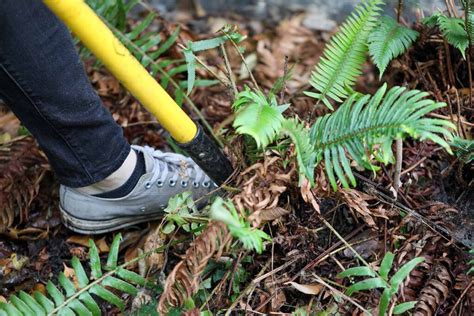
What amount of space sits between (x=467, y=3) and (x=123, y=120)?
1.78 m

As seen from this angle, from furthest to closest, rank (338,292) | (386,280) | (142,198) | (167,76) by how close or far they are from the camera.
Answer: (167,76), (142,198), (338,292), (386,280)

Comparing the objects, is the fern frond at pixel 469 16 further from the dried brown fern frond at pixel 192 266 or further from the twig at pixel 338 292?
the dried brown fern frond at pixel 192 266

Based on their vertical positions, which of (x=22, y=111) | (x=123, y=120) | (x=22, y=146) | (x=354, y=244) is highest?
(x=22, y=111)

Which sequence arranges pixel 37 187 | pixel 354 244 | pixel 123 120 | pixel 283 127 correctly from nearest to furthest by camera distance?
1. pixel 283 127
2. pixel 354 244
3. pixel 37 187
4. pixel 123 120

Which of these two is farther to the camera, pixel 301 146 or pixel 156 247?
pixel 156 247

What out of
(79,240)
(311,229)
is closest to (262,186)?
(311,229)

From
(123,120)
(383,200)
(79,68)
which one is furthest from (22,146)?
(383,200)

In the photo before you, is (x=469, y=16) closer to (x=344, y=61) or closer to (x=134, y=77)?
(x=344, y=61)

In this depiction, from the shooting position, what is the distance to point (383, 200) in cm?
243

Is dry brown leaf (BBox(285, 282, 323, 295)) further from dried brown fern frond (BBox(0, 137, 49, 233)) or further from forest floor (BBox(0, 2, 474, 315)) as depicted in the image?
dried brown fern frond (BBox(0, 137, 49, 233))

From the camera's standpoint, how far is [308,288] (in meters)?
2.30

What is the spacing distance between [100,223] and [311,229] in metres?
0.98

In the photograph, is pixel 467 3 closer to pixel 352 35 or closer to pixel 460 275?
pixel 352 35

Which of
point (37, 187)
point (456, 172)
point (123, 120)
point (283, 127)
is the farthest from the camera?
point (123, 120)
